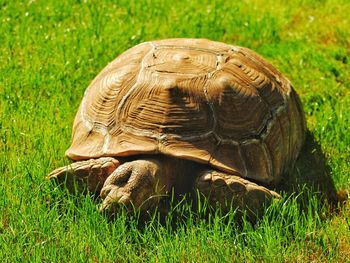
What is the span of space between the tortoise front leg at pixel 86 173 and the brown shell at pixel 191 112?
0.10 meters

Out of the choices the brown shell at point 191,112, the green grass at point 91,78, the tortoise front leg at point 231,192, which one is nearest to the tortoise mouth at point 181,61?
the brown shell at point 191,112

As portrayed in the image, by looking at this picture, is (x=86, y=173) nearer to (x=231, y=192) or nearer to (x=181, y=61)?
(x=231, y=192)

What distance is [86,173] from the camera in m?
5.03

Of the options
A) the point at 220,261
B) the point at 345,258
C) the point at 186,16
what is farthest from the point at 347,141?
the point at 186,16

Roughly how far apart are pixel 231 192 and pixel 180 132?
21.4 inches

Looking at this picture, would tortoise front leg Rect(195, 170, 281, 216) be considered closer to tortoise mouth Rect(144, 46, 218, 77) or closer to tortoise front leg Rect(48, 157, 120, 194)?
tortoise front leg Rect(48, 157, 120, 194)

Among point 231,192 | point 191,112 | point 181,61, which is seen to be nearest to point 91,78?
point 181,61

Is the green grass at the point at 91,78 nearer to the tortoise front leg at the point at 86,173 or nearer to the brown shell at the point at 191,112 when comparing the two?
the tortoise front leg at the point at 86,173

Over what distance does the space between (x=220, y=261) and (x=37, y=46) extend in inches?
166

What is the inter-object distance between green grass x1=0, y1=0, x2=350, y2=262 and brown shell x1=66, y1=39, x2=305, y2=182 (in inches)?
15.5

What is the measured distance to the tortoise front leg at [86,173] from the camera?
5.02m

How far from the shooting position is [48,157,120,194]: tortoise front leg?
16.5ft

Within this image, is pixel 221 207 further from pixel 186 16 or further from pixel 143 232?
pixel 186 16

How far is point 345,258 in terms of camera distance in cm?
475
